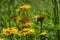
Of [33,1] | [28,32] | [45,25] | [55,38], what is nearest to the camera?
[28,32]

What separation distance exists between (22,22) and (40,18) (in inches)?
6.3

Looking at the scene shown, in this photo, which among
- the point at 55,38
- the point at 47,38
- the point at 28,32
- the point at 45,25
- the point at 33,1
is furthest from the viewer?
the point at 33,1

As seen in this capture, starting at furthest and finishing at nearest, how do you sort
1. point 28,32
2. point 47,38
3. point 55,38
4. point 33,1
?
point 33,1, point 47,38, point 55,38, point 28,32

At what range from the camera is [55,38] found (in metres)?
2.21

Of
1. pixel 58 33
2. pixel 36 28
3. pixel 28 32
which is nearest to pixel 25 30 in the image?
pixel 28 32

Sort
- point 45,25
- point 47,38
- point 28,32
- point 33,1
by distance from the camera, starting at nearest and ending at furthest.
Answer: point 28,32 < point 47,38 < point 45,25 < point 33,1

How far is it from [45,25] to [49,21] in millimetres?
70

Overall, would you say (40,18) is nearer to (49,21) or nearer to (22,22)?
(22,22)

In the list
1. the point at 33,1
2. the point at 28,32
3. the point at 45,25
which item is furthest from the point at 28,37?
the point at 33,1

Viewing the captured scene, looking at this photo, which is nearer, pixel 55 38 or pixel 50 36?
pixel 55 38

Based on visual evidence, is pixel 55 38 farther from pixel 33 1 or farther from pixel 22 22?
pixel 33 1

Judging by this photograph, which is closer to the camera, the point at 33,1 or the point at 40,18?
the point at 40,18

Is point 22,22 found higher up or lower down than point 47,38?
higher up

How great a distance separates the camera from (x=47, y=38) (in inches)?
93.1
